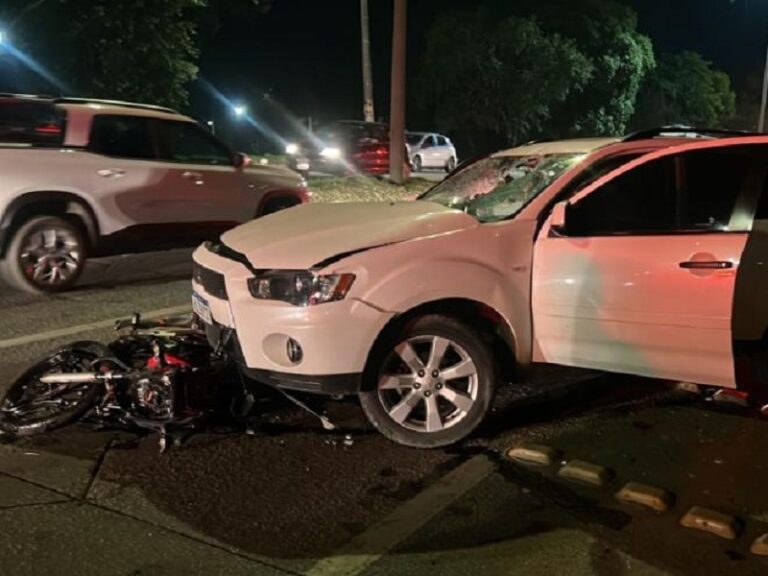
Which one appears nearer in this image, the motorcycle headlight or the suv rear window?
the motorcycle headlight

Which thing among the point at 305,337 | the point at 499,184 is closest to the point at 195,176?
the point at 499,184

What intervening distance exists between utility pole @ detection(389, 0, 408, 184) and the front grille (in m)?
13.6

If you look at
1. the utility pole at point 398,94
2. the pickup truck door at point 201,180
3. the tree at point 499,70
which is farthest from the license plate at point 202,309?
the tree at point 499,70

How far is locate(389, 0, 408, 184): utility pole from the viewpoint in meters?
17.8

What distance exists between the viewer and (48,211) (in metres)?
8.49

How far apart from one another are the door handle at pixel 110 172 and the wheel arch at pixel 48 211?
316 millimetres

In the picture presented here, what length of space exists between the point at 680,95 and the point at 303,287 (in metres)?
43.6

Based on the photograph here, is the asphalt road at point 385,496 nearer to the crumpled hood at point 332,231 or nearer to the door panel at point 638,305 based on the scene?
the door panel at point 638,305

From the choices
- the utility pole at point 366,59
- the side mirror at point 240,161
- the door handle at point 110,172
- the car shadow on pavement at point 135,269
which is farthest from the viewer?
the utility pole at point 366,59

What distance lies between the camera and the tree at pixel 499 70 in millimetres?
35469

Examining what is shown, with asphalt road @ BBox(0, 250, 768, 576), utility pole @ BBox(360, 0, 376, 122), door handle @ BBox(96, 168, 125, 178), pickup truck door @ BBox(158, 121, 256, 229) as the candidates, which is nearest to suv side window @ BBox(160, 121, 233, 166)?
pickup truck door @ BBox(158, 121, 256, 229)

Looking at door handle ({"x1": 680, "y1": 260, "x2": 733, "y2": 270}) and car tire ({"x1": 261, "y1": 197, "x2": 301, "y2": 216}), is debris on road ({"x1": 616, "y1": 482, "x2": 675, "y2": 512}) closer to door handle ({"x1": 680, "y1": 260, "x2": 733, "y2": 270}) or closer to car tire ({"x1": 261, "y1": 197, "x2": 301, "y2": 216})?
door handle ({"x1": 680, "y1": 260, "x2": 733, "y2": 270})

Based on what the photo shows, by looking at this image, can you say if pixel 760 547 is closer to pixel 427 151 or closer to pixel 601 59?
pixel 427 151

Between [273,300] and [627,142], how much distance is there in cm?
253
